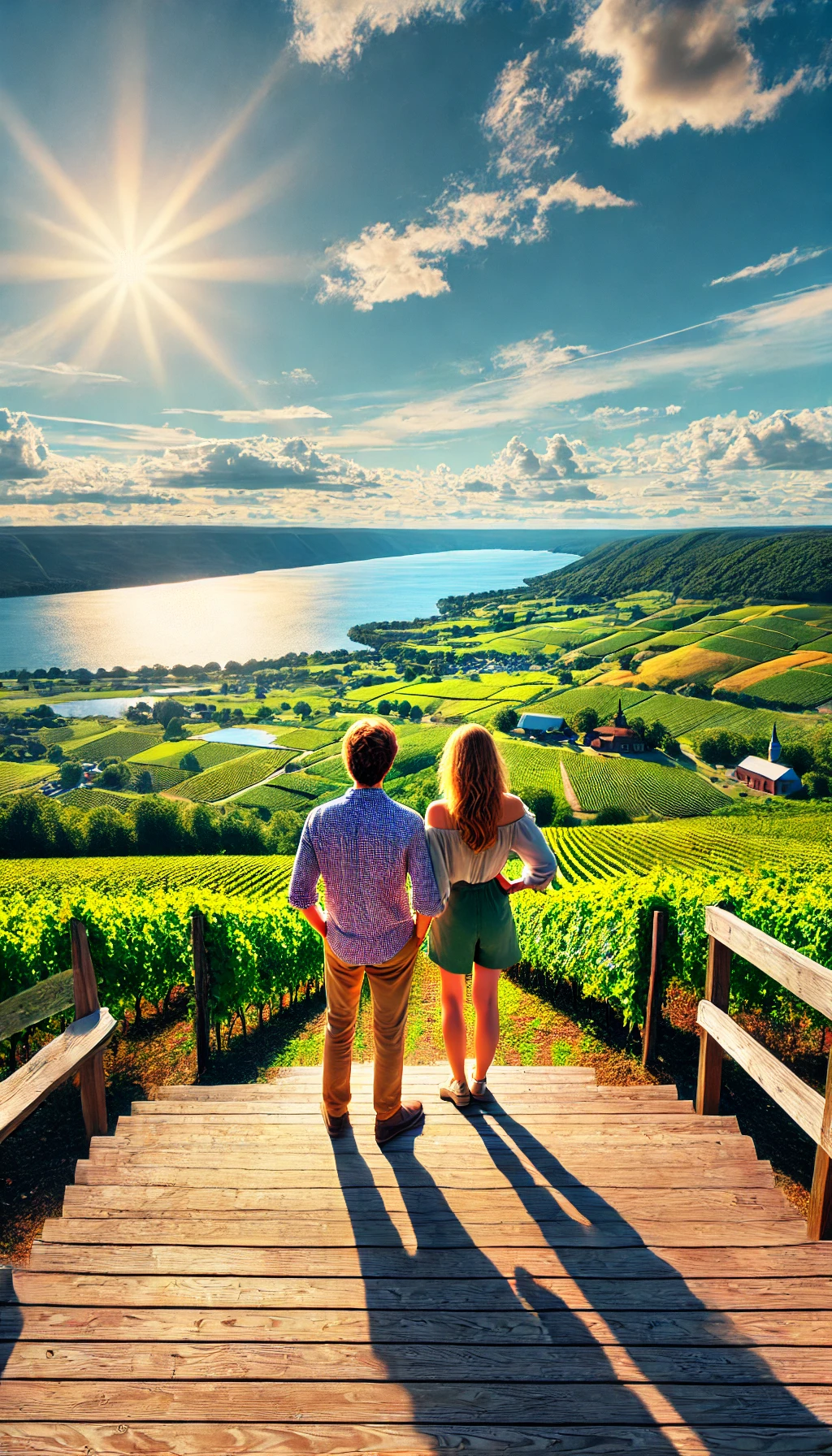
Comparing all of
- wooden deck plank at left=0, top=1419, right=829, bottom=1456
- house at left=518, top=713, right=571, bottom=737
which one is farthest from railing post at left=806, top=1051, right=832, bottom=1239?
house at left=518, top=713, right=571, bottom=737

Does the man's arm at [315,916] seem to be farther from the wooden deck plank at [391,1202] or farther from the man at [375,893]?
the wooden deck plank at [391,1202]

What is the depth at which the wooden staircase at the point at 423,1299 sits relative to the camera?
1418 millimetres

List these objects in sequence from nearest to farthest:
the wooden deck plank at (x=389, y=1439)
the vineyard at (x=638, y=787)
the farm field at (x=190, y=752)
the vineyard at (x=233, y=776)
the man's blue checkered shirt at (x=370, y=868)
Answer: the wooden deck plank at (x=389, y=1439)
the man's blue checkered shirt at (x=370, y=868)
the vineyard at (x=638, y=787)
the vineyard at (x=233, y=776)
the farm field at (x=190, y=752)

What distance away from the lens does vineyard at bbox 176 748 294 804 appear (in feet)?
252

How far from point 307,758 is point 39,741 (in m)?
46.2

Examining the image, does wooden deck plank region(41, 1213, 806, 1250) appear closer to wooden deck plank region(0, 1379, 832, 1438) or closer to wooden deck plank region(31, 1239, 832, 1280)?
wooden deck plank region(31, 1239, 832, 1280)

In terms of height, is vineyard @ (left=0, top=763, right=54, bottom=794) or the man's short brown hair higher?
the man's short brown hair

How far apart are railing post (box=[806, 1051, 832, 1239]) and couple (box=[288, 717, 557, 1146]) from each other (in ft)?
3.74

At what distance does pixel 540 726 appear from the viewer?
83750 mm

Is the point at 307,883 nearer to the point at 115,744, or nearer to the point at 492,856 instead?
the point at 492,856

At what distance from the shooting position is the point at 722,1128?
2602 millimetres

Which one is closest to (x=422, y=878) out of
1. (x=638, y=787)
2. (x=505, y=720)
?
(x=638, y=787)

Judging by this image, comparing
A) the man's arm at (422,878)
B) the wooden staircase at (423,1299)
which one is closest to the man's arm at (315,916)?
the man's arm at (422,878)

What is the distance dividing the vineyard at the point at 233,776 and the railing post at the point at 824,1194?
7665 centimetres
